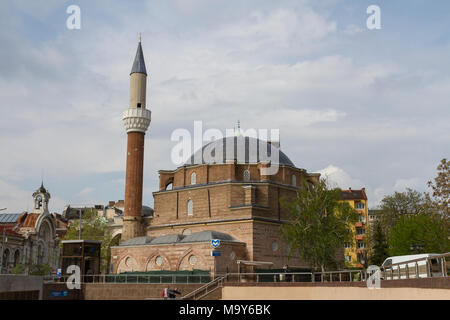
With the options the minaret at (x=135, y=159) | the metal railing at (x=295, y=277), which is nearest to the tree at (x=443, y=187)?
the metal railing at (x=295, y=277)

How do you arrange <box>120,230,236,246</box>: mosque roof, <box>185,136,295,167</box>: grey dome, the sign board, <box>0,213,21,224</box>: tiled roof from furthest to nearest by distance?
<box>0,213,21,224</box>: tiled roof
<box>185,136,295,167</box>: grey dome
<box>120,230,236,246</box>: mosque roof
the sign board

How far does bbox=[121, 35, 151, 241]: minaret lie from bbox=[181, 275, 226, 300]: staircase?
1700 centimetres

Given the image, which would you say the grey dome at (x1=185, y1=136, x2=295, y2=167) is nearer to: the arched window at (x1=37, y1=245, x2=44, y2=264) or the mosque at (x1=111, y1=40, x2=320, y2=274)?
the mosque at (x1=111, y1=40, x2=320, y2=274)

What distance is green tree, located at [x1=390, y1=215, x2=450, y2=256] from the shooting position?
45.0 m

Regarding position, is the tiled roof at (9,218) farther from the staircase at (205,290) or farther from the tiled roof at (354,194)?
the tiled roof at (354,194)

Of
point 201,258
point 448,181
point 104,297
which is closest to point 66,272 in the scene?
point 104,297

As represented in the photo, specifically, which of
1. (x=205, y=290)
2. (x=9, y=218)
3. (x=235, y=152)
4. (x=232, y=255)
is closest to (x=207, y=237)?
(x=232, y=255)

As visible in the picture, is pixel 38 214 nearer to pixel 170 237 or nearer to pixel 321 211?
pixel 170 237

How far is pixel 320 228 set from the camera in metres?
38.5

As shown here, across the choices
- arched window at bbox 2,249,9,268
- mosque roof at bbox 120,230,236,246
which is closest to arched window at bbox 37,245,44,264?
arched window at bbox 2,249,9,268

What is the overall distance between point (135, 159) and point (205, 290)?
65.0ft

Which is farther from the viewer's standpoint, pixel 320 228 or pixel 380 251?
pixel 380 251

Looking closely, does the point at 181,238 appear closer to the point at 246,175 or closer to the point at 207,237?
the point at 207,237

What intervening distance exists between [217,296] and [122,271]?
16252 millimetres
